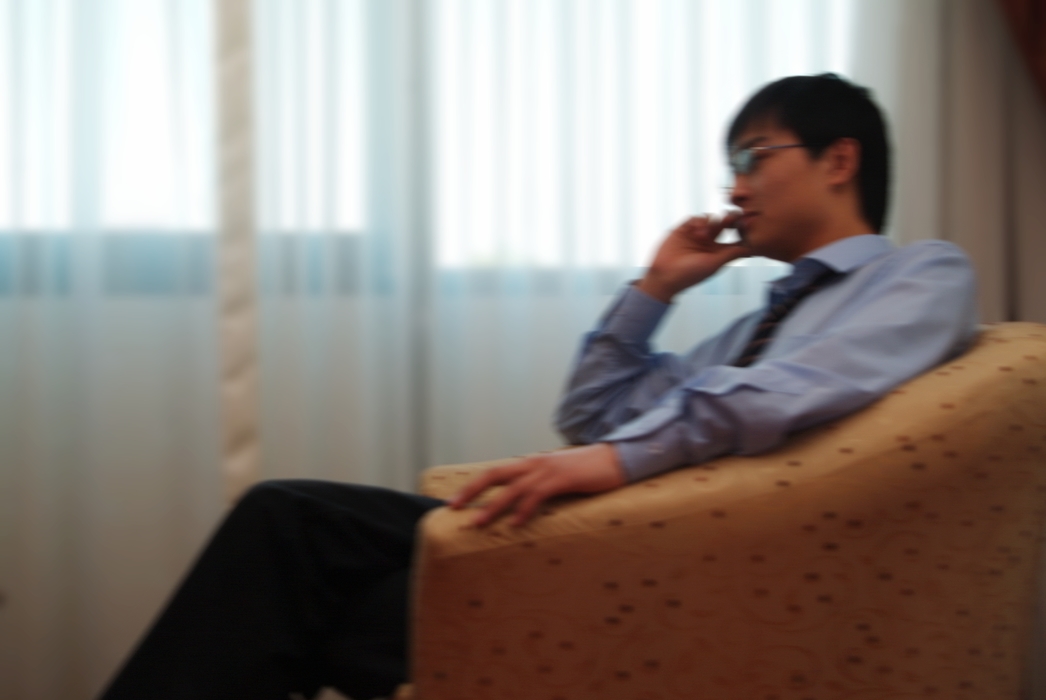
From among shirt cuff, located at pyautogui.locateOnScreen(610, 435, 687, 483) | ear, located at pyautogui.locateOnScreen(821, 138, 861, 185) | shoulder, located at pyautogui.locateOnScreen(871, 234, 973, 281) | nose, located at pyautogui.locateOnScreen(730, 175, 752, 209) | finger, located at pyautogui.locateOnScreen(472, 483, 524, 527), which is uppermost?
ear, located at pyautogui.locateOnScreen(821, 138, 861, 185)

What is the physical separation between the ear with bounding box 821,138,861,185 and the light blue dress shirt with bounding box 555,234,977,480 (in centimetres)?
9

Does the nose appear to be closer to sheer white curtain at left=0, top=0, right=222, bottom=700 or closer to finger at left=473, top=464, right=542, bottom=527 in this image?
finger at left=473, top=464, right=542, bottom=527

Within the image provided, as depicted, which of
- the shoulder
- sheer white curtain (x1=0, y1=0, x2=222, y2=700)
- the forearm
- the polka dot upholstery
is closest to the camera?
the polka dot upholstery

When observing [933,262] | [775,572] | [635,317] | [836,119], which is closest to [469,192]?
[635,317]

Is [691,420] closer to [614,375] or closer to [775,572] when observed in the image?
[775,572]

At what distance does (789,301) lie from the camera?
1131mm

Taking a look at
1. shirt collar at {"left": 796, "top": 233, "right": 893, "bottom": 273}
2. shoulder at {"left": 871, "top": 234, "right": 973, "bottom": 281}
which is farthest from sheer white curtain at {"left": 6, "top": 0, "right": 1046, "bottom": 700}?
shoulder at {"left": 871, "top": 234, "right": 973, "bottom": 281}

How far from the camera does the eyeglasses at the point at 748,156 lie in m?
1.12

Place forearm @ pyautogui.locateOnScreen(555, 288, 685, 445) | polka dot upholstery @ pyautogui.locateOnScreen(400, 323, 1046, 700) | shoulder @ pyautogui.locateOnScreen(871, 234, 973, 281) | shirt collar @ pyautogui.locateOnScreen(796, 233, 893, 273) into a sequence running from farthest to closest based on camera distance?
1. forearm @ pyautogui.locateOnScreen(555, 288, 685, 445)
2. shirt collar @ pyautogui.locateOnScreen(796, 233, 893, 273)
3. shoulder @ pyautogui.locateOnScreen(871, 234, 973, 281)
4. polka dot upholstery @ pyautogui.locateOnScreen(400, 323, 1046, 700)

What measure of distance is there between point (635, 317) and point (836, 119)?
0.39 metres

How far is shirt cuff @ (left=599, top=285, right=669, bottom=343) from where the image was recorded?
1.27m

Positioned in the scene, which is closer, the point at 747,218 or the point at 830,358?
the point at 830,358

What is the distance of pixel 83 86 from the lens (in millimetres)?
1646

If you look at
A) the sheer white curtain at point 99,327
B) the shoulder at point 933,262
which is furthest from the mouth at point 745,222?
the sheer white curtain at point 99,327
